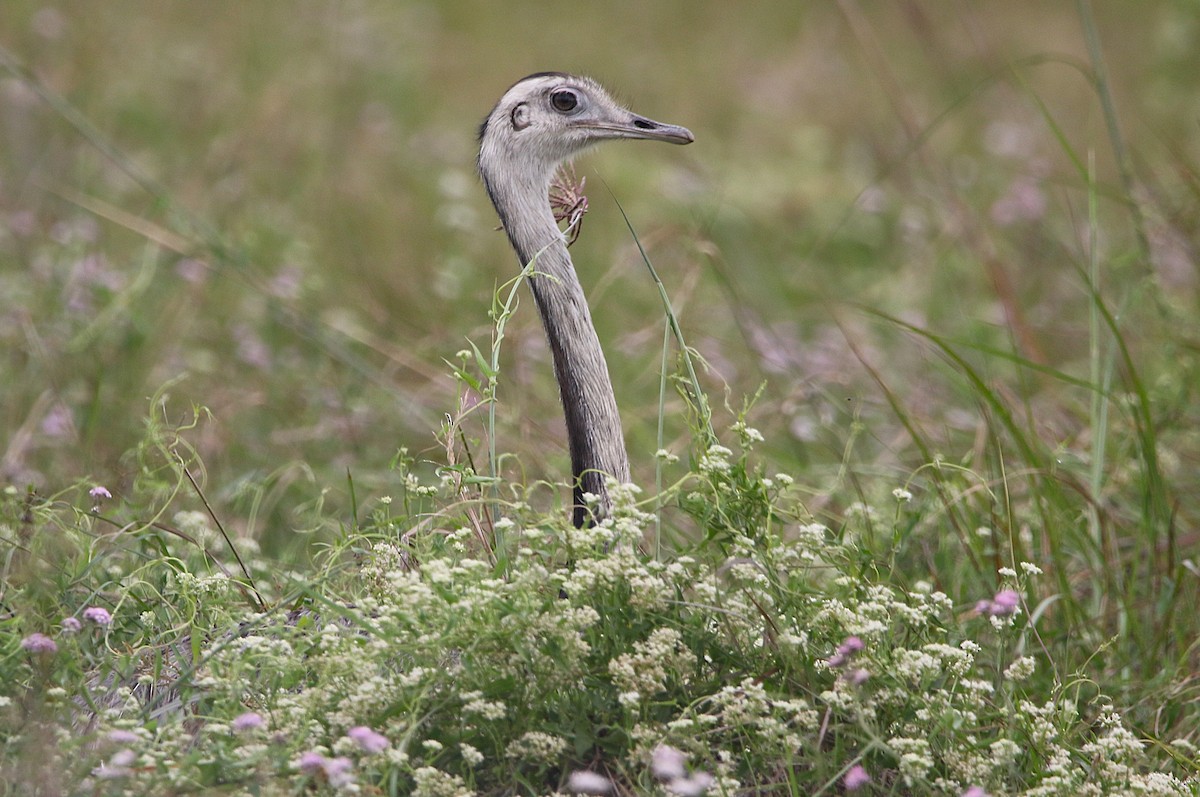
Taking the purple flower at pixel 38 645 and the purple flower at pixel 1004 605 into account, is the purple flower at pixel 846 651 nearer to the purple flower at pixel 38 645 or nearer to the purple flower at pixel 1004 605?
the purple flower at pixel 1004 605

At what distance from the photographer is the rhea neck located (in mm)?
3033

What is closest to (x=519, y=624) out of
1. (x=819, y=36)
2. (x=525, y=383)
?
(x=525, y=383)

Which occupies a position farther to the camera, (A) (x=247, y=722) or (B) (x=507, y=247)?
(B) (x=507, y=247)

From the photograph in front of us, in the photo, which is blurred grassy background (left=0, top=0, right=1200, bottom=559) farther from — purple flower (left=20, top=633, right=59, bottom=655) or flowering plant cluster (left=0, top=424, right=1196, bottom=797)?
purple flower (left=20, top=633, right=59, bottom=655)

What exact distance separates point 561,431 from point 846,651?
262 centimetres

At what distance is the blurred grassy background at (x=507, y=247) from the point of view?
481 centimetres

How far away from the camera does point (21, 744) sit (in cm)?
233

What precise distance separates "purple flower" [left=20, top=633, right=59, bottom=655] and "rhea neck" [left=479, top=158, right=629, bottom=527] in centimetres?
106

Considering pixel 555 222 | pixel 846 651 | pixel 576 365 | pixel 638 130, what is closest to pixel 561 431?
pixel 638 130

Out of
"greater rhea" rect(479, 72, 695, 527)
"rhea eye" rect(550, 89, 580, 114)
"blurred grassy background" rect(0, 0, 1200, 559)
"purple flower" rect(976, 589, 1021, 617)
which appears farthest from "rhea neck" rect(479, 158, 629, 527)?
"purple flower" rect(976, 589, 1021, 617)

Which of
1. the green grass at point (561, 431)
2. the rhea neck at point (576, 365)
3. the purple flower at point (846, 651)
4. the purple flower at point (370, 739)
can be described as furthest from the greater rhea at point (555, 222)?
the purple flower at point (370, 739)

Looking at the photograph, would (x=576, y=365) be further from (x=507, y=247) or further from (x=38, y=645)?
(x=507, y=247)

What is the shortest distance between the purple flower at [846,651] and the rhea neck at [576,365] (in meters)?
0.64

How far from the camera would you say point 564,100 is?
3.48 meters
